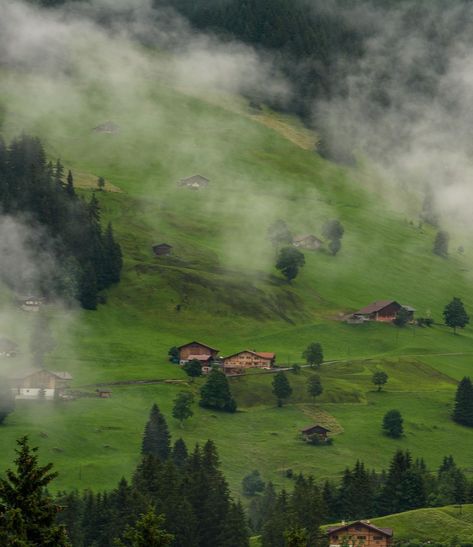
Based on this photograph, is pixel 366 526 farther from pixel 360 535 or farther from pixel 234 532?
pixel 234 532

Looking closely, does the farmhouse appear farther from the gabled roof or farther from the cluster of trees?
the cluster of trees

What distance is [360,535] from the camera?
529ft

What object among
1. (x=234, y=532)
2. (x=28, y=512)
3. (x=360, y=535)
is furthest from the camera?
(x=360, y=535)

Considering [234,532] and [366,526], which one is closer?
[234,532]

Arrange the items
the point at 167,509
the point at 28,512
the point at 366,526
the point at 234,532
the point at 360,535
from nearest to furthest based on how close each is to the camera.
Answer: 1. the point at 28,512
2. the point at 234,532
3. the point at 167,509
4. the point at 360,535
5. the point at 366,526

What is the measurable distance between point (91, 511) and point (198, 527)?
1292 cm

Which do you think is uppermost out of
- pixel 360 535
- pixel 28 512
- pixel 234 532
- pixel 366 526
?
pixel 366 526

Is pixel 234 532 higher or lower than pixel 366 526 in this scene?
lower

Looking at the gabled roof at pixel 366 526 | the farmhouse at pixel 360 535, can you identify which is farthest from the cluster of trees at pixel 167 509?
the farmhouse at pixel 360 535

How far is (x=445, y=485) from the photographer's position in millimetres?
192750

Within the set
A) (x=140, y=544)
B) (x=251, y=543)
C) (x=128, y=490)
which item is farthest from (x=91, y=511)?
(x=140, y=544)

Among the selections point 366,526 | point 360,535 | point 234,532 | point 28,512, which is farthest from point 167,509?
point 28,512

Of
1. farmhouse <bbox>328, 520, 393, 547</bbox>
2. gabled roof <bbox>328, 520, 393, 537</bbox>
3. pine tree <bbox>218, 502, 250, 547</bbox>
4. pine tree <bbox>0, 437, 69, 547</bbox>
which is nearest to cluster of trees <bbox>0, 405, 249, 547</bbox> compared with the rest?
pine tree <bbox>218, 502, 250, 547</bbox>

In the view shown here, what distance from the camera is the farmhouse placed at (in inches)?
6319
